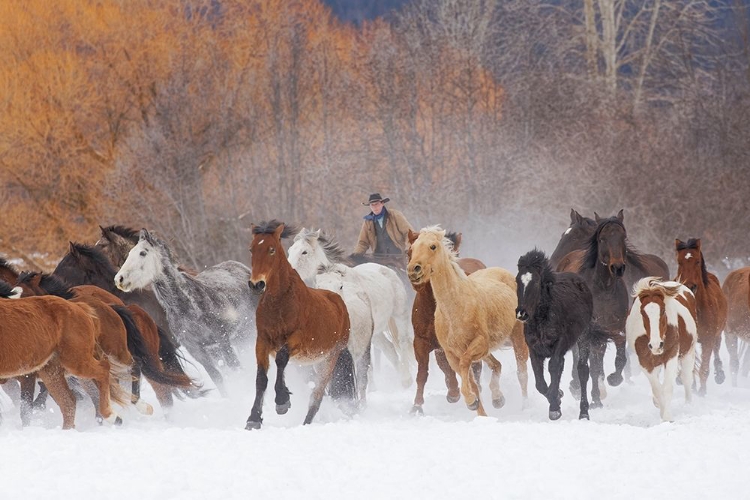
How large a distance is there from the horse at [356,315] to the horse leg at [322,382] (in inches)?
28.6

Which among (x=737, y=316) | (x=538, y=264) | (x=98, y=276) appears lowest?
(x=737, y=316)

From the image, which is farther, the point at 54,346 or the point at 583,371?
the point at 583,371

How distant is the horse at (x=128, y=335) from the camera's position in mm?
9609

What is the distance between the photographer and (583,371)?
10.2 meters

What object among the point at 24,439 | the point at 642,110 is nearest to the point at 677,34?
the point at 642,110

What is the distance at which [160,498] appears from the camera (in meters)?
6.30

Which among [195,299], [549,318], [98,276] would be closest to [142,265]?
[98,276]

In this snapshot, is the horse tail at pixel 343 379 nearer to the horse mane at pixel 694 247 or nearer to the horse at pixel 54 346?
the horse at pixel 54 346

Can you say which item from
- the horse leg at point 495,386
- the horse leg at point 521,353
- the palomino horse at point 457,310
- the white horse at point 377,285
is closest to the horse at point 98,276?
the white horse at point 377,285

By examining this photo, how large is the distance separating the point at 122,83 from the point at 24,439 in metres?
19.8

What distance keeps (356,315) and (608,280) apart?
2608mm

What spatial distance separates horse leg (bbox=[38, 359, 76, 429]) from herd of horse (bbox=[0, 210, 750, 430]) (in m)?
0.01

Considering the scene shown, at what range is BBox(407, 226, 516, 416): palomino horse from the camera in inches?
380

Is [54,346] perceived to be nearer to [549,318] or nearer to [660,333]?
[549,318]
